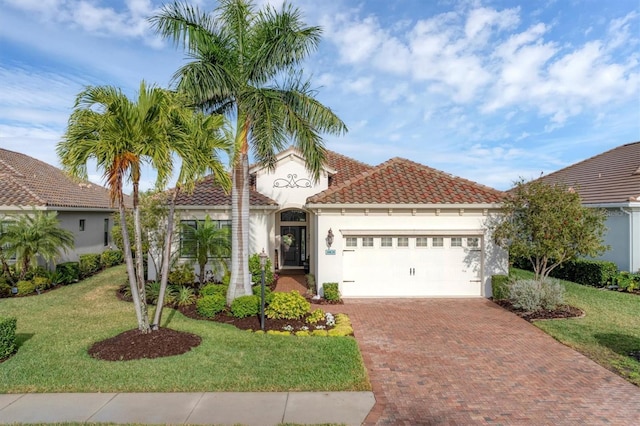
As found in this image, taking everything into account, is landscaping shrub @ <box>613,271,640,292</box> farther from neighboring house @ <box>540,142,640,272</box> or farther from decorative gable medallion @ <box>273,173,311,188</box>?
decorative gable medallion @ <box>273,173,311,188</box>

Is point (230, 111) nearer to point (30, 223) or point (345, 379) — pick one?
point (345, 379)

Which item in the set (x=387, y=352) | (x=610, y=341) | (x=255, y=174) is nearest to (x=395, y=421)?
(x=387, y=352)

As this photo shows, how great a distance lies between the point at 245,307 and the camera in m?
10.5

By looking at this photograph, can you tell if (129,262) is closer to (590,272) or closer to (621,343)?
(621,343)

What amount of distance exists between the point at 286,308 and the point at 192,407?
4690 mm

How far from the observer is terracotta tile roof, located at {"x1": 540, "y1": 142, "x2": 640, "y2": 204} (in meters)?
16.3

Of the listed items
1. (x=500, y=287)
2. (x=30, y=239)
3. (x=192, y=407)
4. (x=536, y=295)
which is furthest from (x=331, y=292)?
(x=30, y=239)

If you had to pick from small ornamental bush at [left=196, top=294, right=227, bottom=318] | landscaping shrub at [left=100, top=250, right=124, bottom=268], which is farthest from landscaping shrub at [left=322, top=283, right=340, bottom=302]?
landscaping shrub at [left=100, top=250, right=124, bottom=268]

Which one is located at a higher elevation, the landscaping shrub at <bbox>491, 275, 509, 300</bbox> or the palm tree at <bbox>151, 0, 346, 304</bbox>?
the palm tree at <bbox>151, 0, 346, 304</bbox>

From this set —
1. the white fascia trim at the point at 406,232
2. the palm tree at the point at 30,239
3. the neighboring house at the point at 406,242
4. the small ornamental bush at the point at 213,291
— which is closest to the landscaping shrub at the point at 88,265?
the palm tree at the point at 30,239

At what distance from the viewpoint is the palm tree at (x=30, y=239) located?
13.8m

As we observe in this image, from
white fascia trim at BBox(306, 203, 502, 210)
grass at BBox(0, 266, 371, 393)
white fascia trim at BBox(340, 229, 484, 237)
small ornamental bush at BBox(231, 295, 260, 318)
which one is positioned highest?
white fascia trim at BBox(306, 203, 502, 210)

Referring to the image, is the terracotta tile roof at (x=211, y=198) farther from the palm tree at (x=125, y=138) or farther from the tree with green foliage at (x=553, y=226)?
the tree with green foliage at (x=553, y=226)

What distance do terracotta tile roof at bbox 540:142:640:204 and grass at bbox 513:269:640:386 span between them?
4468mm
